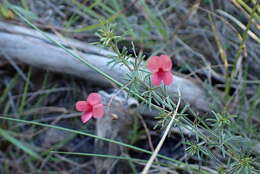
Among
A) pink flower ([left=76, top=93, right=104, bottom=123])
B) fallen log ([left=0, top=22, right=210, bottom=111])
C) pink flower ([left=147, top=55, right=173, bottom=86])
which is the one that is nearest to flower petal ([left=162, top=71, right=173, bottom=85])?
pink flower ([left=147, top=55, right=173, bottom=86])

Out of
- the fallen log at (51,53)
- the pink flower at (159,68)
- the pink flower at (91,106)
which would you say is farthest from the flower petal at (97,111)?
the fallen log at (51,53)

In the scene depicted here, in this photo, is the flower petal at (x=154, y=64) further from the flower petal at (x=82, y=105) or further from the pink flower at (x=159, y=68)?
the flower petal at (x=82, y=105)

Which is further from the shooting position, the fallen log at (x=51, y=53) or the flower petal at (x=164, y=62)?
the fallen log at (x=51, y=53)

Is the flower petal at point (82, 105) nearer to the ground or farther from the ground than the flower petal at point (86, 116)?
farther from the ground

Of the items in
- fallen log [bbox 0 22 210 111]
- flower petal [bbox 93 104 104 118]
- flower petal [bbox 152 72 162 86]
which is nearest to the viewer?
flower petal [bbox 152 72 162 86]

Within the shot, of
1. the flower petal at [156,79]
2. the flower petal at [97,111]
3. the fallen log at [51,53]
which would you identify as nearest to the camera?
the flower petal at [156,79]

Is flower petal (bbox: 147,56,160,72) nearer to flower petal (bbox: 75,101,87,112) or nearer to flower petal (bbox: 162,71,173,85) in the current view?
flower petal (bbox: 162,71,173,85)

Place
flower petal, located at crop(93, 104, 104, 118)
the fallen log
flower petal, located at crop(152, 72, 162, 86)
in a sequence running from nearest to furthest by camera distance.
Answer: flower petal, located at crop(152, 72, 162, 86)
flower petal, located at crop(93, 104, 104, 118)
the fallen log
